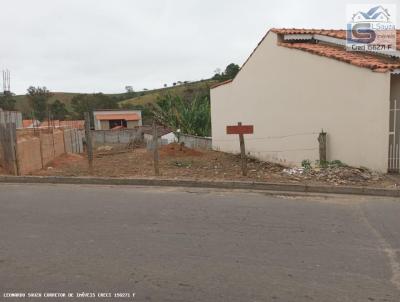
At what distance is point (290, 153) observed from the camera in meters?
12.6

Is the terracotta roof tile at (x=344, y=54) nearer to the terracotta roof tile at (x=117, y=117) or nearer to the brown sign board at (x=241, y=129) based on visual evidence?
the brown sign board at (x=241, y=129)

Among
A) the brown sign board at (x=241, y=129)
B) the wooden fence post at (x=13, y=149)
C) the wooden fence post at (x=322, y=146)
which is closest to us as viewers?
the brown sign board at (x=241, y=129)

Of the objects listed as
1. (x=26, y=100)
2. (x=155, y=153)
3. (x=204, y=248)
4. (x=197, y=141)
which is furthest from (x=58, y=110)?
(x=204, y=248)

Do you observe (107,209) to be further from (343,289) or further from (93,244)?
(343,289)

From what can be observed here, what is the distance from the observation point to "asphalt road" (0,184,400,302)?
369cm

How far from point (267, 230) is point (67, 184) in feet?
19.2

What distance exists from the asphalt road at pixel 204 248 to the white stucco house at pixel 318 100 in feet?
8.07

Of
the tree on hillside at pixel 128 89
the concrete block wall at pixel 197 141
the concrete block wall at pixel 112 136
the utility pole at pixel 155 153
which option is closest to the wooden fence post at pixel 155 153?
the utility pole at pixel 155 153

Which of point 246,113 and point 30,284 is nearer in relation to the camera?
point 30,284

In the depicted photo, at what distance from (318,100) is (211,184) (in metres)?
4.35

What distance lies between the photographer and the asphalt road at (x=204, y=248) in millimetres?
3693

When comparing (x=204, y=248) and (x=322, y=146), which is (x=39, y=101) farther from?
(x=204, y=248)

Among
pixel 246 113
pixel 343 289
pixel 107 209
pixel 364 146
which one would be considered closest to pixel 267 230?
pixel 343 289

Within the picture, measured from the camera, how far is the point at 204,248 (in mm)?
4730
